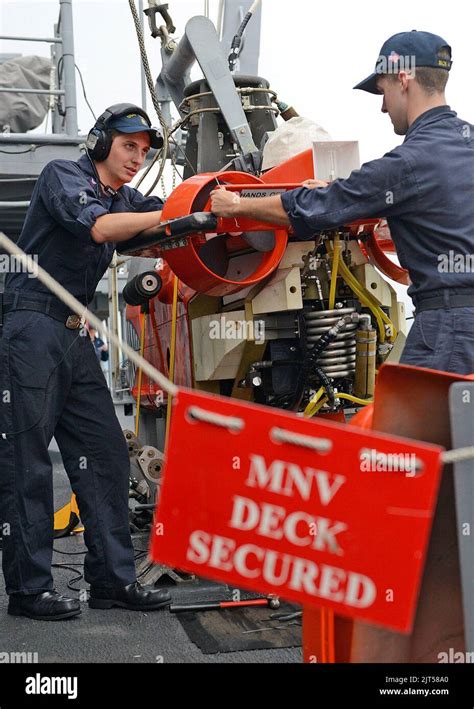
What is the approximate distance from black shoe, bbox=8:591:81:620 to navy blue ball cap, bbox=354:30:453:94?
2262 millimetres

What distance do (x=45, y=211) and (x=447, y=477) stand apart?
2.20 metres

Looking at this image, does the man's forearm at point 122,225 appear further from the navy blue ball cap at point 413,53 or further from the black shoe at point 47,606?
the black shoe at point 47,606

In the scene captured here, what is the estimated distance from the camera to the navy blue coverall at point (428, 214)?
7.72 feet

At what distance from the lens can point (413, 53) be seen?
2.53 meters

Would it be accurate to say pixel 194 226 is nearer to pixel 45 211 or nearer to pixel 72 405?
pixel 45 211

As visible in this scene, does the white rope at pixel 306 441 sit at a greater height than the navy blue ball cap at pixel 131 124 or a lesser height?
lesser

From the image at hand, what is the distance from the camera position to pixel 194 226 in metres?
2.83

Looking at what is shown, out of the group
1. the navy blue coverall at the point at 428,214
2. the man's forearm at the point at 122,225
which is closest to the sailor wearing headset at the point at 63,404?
the man's forearm at the point at 122,225

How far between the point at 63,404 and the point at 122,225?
33.9 inches

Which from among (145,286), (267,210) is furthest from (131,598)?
(267,210)

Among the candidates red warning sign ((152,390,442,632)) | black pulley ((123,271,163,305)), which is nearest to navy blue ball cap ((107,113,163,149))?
black pulley ((123,271,163,305))

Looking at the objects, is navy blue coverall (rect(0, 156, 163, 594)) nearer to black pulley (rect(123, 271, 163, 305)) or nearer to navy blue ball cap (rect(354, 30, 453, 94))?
black pulley (rect(123, 271, 163, 305))

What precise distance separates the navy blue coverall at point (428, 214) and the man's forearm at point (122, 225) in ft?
2.19

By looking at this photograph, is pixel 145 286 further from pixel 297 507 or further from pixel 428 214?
pixel 297 507
